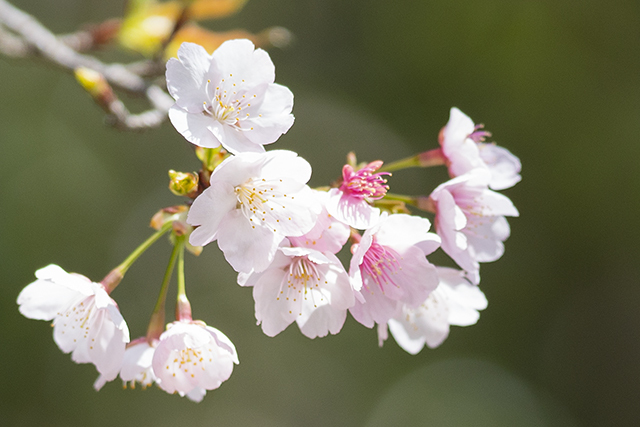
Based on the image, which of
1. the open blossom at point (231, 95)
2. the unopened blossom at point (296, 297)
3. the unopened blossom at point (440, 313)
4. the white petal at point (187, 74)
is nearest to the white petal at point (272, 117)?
the open blossom at point (231, 95)

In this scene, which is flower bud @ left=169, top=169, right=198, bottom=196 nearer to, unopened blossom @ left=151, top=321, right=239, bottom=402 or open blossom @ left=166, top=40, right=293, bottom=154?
open blossom @ left=166, top=40, right=293, bottom=154

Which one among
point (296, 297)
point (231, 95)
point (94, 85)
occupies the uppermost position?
point (94, 85)

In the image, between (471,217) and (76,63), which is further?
(76,63)

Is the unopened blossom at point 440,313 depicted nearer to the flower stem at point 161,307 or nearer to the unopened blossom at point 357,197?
the unopened blossom at point 357,197

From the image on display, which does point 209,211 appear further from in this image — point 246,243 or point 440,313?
point 440,313

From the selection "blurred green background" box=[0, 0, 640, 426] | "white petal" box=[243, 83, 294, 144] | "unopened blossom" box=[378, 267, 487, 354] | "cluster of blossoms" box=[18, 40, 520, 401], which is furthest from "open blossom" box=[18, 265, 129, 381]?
"blurred green background" box=[0, 0, 640, 426]

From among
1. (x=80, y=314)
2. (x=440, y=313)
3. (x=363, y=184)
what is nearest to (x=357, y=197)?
(x=363, y=184)

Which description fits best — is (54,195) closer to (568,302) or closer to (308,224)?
(308,224)
